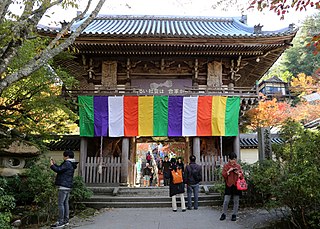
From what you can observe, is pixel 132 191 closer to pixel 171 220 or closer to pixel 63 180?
pixel 171 220

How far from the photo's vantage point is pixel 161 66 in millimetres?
13141

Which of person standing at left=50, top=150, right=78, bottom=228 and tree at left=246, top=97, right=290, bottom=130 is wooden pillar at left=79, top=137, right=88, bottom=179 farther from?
tree at left=246, top=97, right=290, bottom=130

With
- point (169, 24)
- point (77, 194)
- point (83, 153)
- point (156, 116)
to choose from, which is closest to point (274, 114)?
point (169, 24)

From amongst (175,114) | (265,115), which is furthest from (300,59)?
(175,114)

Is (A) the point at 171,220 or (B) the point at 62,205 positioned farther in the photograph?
(A) the point at 171,220

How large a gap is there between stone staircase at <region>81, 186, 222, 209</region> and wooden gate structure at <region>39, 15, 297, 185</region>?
972mm

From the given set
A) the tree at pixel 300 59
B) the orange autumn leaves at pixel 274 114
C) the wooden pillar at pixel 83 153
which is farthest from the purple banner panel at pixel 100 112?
the tree at pixel 300 59

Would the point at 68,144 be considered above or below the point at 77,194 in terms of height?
above

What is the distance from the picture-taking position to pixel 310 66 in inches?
1699

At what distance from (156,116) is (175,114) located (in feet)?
2.83

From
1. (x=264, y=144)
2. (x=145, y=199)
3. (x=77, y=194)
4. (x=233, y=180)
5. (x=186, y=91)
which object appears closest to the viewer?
(x=233, y=180)

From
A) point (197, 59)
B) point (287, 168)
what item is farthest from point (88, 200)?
point (197, 59)

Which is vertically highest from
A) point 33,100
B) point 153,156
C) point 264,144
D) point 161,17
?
point 161,17

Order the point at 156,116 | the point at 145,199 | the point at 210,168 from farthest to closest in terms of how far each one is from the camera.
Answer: the point at 156,116
the point at 210,168
the point at 145,199
